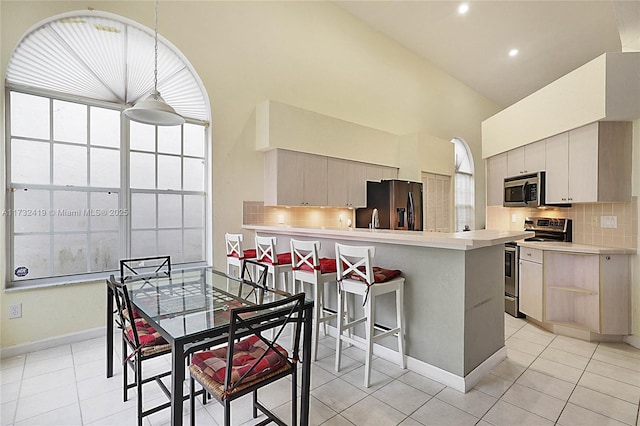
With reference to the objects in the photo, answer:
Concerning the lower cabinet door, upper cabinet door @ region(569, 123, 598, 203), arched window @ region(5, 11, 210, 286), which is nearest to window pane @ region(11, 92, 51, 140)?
arched window @ region(5, 11, 210, 286)

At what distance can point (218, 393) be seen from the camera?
140 centimetres

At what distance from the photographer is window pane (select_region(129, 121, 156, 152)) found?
11.4 feet

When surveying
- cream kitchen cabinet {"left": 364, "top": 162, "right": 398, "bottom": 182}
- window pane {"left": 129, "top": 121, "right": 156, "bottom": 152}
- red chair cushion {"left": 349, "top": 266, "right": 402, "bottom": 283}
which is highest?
→ window pane {"left": 129, "top": 121, "right": 156, "bottom": 152}

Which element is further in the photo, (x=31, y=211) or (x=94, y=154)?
(x=94, y=154)

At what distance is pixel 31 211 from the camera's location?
291 cm

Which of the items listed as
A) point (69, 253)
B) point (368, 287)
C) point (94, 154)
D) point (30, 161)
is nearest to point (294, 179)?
point (94, 154)

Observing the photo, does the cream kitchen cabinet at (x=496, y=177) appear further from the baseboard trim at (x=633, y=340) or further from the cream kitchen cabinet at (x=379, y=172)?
the baseboard trim at (x=633, y=340)

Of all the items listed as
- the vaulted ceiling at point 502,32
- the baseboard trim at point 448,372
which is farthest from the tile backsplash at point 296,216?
the vaulted ceiling at point 502,32

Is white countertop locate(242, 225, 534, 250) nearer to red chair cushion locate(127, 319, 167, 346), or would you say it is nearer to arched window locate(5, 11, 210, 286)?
red chair cushion locate(127, 319, 167, 346)

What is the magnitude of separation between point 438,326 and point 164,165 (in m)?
3.43

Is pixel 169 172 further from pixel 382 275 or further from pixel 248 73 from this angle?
pixel 382 275

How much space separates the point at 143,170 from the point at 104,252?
100 cm

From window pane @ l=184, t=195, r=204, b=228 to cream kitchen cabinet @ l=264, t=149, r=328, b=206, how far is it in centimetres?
87

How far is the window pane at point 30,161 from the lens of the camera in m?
2.84
